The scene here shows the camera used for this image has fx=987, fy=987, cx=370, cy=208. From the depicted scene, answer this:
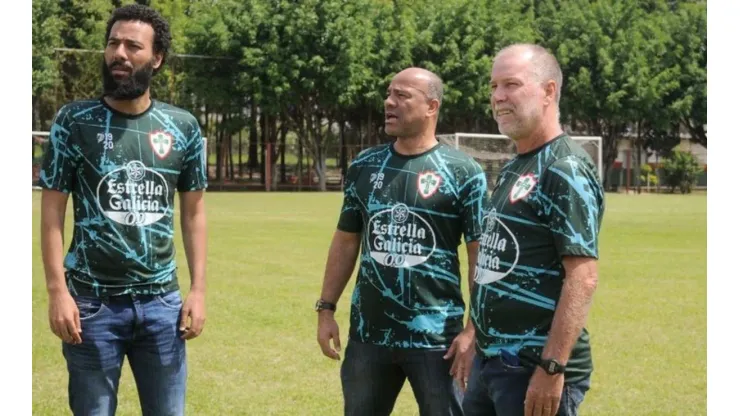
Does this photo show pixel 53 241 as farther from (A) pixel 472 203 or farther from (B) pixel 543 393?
(B) pixel 543 393

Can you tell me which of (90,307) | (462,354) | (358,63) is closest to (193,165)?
(90,307)

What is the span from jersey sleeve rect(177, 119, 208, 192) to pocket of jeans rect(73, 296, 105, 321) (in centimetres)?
65

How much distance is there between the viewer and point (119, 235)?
4316 mm

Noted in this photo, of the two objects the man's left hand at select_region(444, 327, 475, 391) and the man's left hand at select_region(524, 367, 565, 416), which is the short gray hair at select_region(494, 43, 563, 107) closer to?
the man's left hand at select_region(524, 367, 565, 416)

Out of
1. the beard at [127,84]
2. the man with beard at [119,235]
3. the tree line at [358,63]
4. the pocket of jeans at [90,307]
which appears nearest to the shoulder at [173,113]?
the man with beard at [119,235]

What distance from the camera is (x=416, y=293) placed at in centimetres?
462

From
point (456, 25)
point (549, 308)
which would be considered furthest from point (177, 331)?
point (456, 25)

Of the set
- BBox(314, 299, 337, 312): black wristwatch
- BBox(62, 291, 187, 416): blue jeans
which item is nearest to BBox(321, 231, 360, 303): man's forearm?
BBox(314, 299, 337, 312): black wristwatch

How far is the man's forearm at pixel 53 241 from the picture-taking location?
4.18 metres

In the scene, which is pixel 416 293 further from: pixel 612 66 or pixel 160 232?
pixel 612 66

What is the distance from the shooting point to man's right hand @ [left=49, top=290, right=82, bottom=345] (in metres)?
4.19

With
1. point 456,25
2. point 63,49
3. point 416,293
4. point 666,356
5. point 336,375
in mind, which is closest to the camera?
point 416,293

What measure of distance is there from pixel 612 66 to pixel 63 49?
1068 inches

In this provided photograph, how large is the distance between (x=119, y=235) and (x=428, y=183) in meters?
1.45
